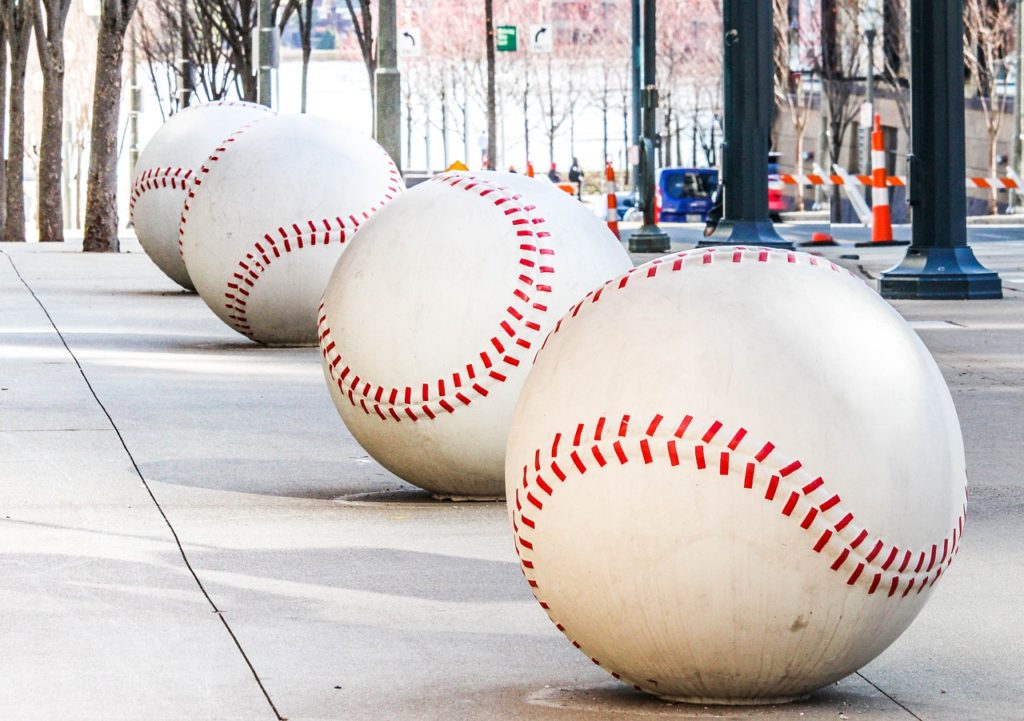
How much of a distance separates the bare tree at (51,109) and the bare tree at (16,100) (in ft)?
3.04

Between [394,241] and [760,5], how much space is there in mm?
15736

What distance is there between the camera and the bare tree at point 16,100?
1447 inches

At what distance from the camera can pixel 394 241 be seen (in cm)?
855

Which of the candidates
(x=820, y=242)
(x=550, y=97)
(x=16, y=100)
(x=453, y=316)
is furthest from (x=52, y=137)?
(x=550, y=97)

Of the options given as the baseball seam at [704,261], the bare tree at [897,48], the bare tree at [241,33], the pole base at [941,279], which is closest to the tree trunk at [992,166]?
the bare tree at [897,48]

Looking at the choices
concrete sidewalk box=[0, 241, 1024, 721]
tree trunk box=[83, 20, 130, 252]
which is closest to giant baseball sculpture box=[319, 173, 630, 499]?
concrete sidewalk box=[0, 241, 1024, 721]

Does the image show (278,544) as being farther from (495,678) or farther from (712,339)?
(712,339)

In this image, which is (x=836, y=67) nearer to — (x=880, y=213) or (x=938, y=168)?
(x=880, y=213)

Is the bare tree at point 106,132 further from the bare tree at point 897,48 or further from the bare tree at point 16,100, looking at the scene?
the bare tree at point 897,48

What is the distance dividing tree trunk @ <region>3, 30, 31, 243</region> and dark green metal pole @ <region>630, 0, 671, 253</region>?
1309 centimetres

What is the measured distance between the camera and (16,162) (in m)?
39.8

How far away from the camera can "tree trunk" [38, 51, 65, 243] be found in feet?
110

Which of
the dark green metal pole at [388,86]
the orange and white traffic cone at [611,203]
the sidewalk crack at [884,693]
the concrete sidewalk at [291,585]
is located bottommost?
the sidewalk crack at [884,693]

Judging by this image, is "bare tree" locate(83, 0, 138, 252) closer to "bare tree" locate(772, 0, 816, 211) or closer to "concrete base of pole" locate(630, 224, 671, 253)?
"concrete base of pole" locate(630, 224, 671, 253)
